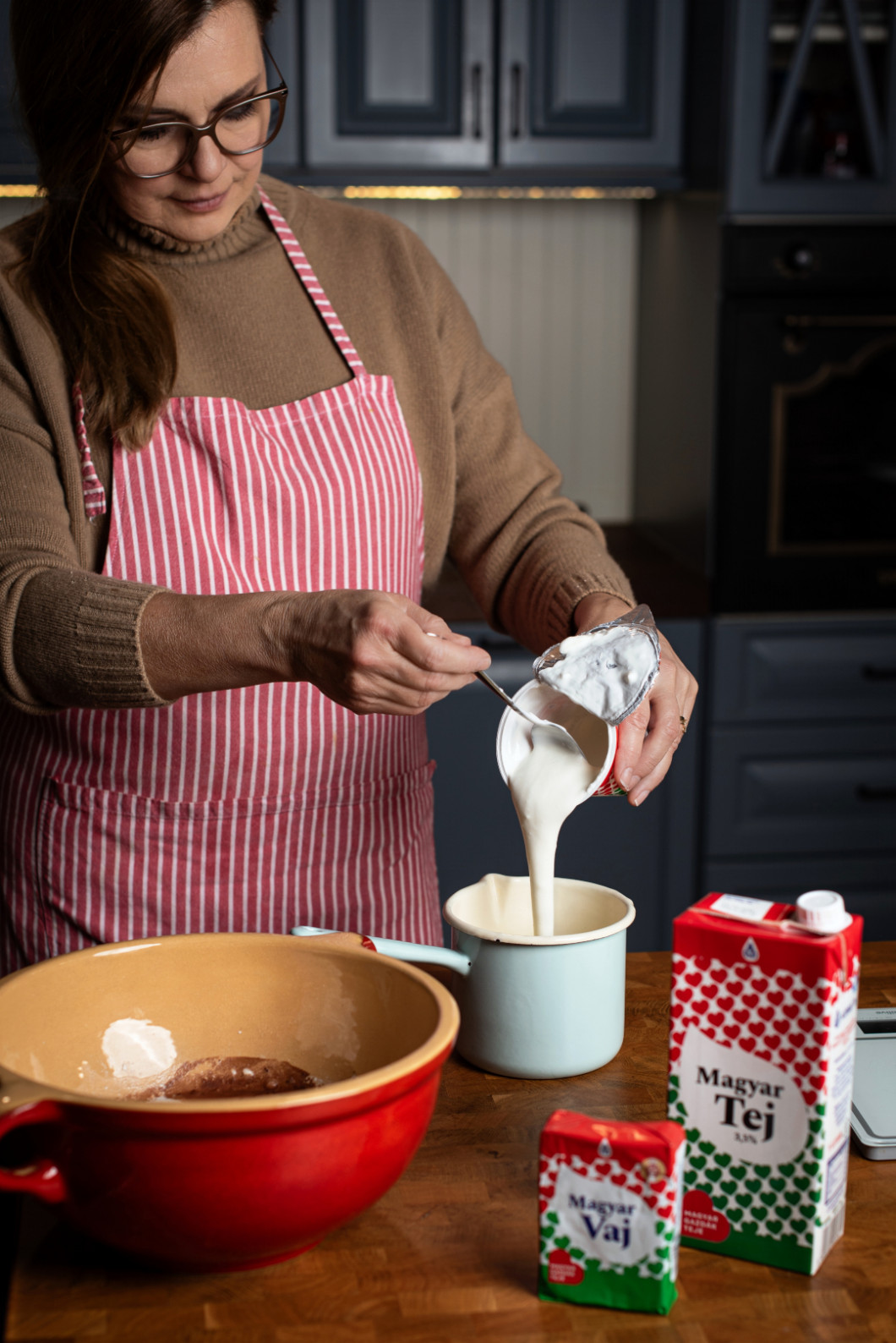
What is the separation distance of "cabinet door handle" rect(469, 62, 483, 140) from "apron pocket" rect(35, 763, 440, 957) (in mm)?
1564

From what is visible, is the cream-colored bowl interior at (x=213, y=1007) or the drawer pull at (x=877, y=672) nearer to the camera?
the cream-colored bowl interior at (x=213, y=1007)

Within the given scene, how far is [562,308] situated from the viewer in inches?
112

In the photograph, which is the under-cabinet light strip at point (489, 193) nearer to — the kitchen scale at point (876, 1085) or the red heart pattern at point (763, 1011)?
the kitchen scale at point (876, 1085)

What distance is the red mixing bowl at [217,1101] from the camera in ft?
2.09

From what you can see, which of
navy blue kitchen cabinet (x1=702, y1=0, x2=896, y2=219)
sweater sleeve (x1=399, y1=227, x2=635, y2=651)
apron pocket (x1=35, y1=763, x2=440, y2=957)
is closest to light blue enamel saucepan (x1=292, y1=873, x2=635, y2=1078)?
apron pocket (x1=35, y1=763, x2=440, y2=957)

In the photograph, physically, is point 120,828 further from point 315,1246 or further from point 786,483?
point 786,483

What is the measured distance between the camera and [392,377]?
4.42ft

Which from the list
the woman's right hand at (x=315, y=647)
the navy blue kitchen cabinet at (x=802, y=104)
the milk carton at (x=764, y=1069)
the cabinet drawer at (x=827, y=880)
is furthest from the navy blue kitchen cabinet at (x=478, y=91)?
the milk carton at (x=764, y=1069)

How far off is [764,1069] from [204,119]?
0.86 m

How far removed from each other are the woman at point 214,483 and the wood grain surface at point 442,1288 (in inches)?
A: 15.9

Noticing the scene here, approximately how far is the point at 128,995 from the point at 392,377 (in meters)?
0.74

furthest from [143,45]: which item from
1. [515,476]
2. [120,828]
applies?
[120,828]

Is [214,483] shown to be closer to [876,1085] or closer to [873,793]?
[876,1085]

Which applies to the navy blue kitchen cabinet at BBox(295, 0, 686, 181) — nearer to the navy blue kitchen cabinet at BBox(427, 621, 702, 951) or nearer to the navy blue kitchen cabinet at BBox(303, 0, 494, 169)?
the navy blue kitchen cabinet at BBox(303, 0, 494, 169)
